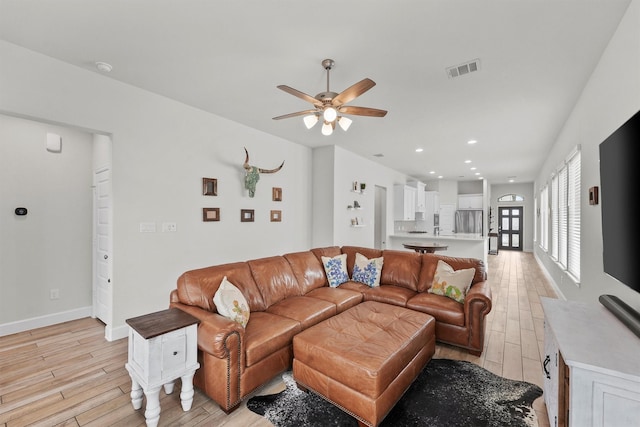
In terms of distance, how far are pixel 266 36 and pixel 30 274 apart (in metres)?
4.11

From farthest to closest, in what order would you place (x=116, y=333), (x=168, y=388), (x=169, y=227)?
1. (x=169, y=227)
2. (x=116, y=333)
3. (x=168, y=388)

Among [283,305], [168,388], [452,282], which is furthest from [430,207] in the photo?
[168,388]

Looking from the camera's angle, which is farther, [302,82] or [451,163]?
[451,163]

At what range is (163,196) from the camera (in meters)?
3.53

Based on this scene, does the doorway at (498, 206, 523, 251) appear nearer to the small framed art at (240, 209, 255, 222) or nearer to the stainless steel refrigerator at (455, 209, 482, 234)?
the stainless steel refrigerator at (455, 209, 482, 234)

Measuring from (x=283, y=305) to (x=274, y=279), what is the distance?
34 centimetres

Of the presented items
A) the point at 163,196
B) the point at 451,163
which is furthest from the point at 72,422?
the point at 451,163

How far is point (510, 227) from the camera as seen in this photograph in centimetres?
1171

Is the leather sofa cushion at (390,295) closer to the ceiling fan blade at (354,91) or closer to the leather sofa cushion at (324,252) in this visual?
the leather sofa cushion at (324,252)

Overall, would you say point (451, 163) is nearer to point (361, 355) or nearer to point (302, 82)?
point (302, 82)

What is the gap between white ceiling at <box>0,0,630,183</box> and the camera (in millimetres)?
2008

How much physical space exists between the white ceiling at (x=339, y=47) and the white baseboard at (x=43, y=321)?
3.15 metres

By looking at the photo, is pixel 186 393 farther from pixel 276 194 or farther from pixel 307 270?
pixel 276 194

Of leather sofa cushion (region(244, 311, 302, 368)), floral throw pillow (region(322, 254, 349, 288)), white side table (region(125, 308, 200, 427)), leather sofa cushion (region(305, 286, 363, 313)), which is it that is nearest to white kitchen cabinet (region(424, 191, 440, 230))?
floral throw pillow (region(322, 254, 349, 288))
